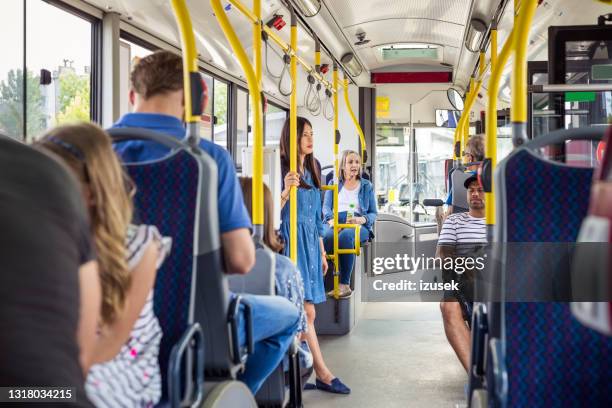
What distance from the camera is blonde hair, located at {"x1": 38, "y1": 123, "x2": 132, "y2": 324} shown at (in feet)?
4.62

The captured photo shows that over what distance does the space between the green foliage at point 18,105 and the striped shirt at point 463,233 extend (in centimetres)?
253

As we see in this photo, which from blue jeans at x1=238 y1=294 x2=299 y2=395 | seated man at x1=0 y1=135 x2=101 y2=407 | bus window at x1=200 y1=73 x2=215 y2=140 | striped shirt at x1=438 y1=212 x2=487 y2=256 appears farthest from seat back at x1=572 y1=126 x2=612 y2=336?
bus window at x1=200 y1=73 x2=215 y2=140

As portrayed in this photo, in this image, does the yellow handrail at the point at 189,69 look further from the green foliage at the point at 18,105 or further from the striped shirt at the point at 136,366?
the green foliage at the point at 18,105

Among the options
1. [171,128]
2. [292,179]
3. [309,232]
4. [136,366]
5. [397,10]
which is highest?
[397,10]

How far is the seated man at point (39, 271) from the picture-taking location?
3.04 feet

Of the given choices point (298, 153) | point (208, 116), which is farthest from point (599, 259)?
point (208, 116)

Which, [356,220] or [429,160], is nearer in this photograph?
[356,220]

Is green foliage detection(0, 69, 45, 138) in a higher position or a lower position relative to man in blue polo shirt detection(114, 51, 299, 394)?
higher

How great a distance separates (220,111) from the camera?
654cm

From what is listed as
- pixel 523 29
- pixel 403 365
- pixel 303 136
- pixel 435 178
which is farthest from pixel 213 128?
pixel 435 178

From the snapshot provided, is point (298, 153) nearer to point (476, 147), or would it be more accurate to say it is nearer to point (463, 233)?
point (463, 233)

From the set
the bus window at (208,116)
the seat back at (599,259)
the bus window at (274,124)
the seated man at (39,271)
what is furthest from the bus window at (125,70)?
the bus window at (274,124)

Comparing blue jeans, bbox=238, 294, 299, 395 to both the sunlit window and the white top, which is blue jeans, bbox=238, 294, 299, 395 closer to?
the sunlit window

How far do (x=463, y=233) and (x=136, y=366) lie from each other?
123 inches
